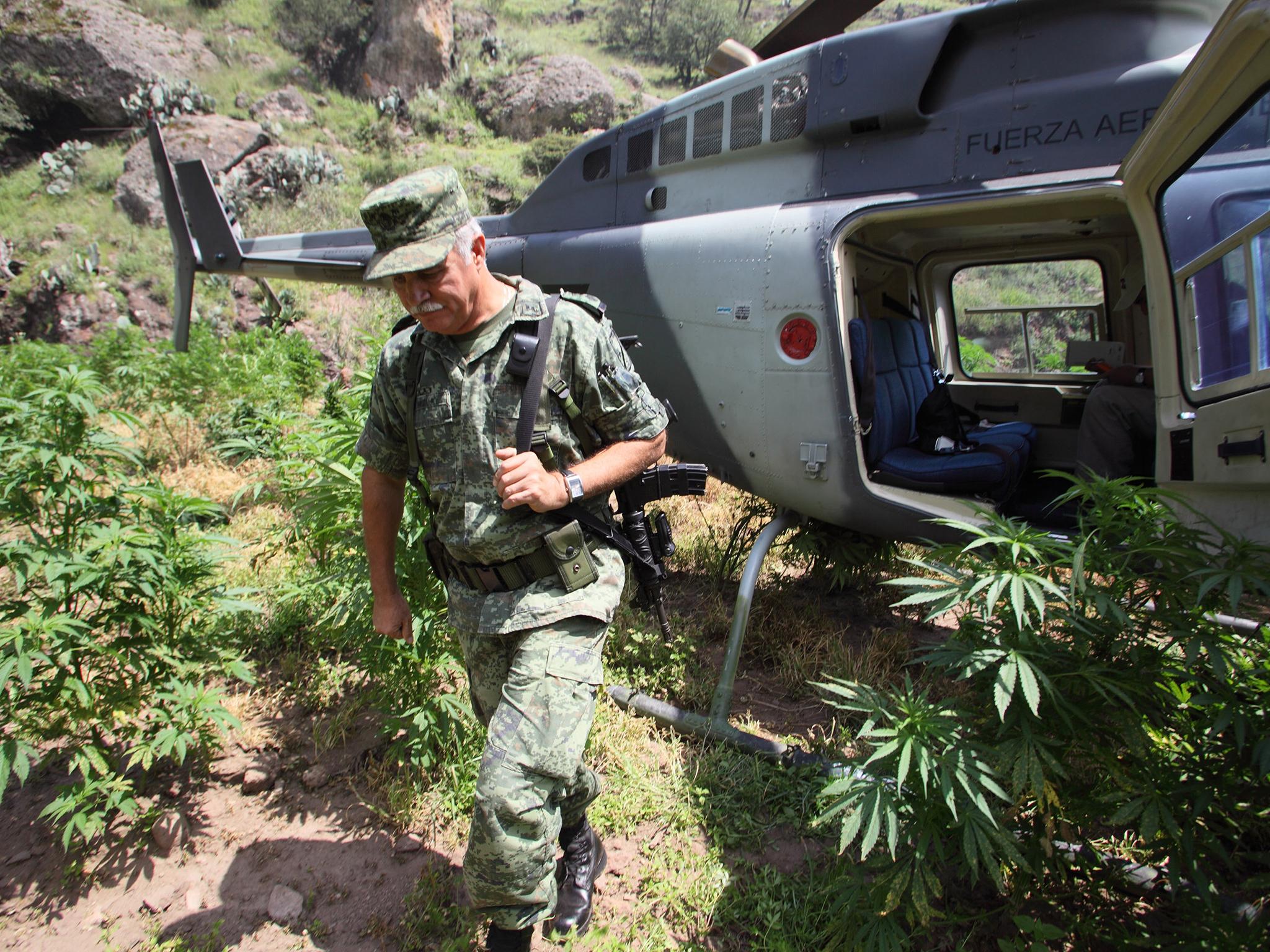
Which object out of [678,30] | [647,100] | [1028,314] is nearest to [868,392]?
[1028,314]

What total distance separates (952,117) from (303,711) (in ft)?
12.5

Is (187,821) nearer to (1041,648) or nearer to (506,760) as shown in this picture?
(506,760)

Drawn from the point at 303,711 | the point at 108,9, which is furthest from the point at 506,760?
the point at 108,9

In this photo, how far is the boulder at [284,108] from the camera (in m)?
23.1

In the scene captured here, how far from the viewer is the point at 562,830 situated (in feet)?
7.81

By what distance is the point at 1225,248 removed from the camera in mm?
2340

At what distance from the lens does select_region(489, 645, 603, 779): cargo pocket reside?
6.18ft

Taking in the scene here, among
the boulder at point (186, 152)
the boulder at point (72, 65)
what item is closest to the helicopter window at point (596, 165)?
the boulder at point (186, 152)

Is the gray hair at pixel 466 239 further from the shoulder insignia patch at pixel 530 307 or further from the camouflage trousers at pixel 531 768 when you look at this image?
the camouflage trousers at pixel 531 768

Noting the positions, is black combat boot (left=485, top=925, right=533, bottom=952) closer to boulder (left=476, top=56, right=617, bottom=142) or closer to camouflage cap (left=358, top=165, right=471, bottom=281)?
camouflage cap (left=358, top=165, right=471, bottom=281)

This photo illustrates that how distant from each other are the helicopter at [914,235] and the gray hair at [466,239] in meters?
1.63

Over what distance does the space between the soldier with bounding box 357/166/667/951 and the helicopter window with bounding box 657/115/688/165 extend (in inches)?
85.4

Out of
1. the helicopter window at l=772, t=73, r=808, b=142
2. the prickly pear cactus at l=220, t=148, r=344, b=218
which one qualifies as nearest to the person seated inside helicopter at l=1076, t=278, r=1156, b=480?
the helicopter window at l=772, t=73, r=808, b=142

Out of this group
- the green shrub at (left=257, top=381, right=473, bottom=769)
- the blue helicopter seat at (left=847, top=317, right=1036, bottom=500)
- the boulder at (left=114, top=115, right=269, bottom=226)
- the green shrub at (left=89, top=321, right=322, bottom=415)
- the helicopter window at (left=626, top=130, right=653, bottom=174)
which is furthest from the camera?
the boulder at (left=114, top=115, right=269, bottom=226)
